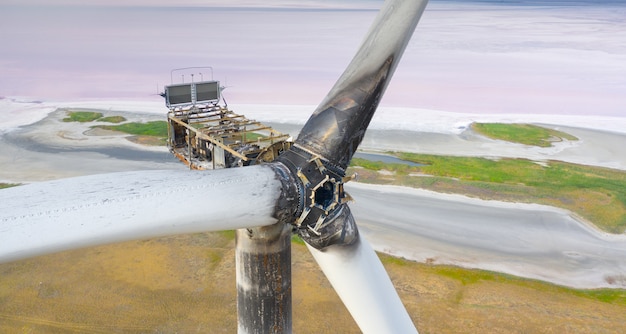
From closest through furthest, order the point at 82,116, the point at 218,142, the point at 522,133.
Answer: the point at 218,142 < the point at 522,133 < the point at 82,116

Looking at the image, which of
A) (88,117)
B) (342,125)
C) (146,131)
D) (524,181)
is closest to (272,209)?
(342,125)

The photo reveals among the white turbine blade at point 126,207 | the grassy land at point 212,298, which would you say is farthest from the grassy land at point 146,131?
the white turbine blade at point 126,207

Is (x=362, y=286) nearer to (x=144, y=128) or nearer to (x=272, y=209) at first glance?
(x=272, y=209)

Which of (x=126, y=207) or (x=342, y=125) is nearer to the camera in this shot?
(x=126, y=207)

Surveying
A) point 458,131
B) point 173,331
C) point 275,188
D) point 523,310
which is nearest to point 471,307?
point 523,310

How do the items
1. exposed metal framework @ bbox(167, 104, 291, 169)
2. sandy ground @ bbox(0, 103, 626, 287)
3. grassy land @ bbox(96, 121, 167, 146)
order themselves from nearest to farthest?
1. exposed metal framework @ bbox(167, 104, 291, 169)
2. sandy ground @ bbox(0, 103, 626, 287)
3. grassy land @ bbox(96, 121, 167, 146)

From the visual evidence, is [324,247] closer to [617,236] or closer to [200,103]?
[200,103]

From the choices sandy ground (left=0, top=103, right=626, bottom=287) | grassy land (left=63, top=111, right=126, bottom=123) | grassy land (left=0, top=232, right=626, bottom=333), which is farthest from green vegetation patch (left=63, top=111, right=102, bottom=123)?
grassy land (left=0, top=232, right=626, bottom=333)

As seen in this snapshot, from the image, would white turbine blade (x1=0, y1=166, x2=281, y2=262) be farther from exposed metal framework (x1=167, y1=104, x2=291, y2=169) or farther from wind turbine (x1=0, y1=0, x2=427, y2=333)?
exposed metal framework (x1=167, y1=104, x2=291, y2=169)
